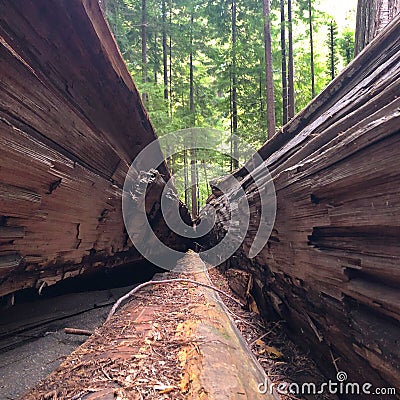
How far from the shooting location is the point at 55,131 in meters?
2.02

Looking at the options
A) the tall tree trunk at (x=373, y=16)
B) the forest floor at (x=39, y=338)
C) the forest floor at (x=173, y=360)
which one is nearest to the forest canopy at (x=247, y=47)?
the tall tree trunk at (x=373, y=16)

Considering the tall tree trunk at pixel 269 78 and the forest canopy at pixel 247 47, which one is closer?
the tall tree trunk at pixel 269 78

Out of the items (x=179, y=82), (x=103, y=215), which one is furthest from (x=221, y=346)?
(x=179, y=82)

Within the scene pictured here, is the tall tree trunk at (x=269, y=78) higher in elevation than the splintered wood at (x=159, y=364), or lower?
higher

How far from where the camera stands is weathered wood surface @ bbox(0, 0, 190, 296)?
162cm

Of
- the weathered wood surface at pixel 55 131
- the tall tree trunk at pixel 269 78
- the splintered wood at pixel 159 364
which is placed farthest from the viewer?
the tall tree trunk at pixel 269 78

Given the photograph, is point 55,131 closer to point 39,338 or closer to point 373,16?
point 39,338

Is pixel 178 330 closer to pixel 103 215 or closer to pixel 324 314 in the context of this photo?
pixel 324 314

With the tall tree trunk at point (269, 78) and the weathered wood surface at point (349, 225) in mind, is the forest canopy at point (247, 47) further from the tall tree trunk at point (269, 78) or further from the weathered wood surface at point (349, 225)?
the weathered wood surface at point (349, 225)
